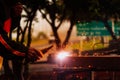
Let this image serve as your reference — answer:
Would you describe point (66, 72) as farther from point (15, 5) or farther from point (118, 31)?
point (118, 31)

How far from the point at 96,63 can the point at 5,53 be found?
2.37 meters

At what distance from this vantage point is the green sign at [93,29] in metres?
26.5

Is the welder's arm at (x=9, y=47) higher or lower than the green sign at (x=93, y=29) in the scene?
lower

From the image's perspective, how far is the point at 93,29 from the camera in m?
29.4

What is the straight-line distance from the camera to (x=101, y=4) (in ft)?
71.0

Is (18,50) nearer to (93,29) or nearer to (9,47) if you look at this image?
(9,47)

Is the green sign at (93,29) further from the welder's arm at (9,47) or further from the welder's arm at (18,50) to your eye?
the welder's arm at (9,47)

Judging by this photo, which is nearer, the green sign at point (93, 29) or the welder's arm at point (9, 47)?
the welder's arm at point (9, 47)

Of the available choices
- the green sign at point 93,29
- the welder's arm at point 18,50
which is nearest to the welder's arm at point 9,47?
the welder's arm at point 18,50

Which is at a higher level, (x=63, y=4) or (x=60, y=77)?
(x=63, y=4)

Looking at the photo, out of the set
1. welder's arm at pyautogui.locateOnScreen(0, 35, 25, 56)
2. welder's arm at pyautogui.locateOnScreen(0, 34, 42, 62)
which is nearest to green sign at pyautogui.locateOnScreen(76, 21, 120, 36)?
welder's arm at pyautogui.locateOnScreen(0, 34, 42, 62)

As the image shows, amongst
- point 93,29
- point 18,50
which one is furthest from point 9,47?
point 93,29

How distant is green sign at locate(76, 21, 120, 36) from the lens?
26503 millimetres

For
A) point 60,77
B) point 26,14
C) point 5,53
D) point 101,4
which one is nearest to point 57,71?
point 60,77
